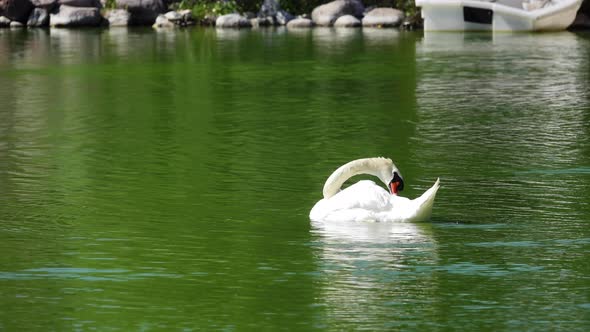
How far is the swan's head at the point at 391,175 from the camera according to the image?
11797mm

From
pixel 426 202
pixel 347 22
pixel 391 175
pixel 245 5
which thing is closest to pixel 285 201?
pixel 391 175

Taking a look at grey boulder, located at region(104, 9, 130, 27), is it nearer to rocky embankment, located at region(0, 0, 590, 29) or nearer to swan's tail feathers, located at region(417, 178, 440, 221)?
rocky embankment, located at region(0, 0, 590, 29)

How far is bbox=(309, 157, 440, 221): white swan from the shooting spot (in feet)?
37.5

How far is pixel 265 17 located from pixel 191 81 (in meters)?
22.5

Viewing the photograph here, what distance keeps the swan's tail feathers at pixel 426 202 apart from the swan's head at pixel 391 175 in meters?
0.38

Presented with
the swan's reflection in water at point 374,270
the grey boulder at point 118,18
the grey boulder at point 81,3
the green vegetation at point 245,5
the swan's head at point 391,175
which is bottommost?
the swan's reflection in water at point 374,270

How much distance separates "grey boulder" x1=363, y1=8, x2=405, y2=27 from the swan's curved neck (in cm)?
3415

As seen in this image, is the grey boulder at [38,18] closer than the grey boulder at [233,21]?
No

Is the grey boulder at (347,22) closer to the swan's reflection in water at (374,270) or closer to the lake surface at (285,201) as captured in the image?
the lake surface at (285,201)

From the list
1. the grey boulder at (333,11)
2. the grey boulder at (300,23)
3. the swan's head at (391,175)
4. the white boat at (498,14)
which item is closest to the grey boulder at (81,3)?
the grey boulder at (300,23)

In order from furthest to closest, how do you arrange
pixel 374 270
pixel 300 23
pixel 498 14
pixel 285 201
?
pixel 300 23
pixel 498 14
pixel 285 201
pixel 374 270

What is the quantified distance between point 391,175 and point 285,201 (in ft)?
4.73

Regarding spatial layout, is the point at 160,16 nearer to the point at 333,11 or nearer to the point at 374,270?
the point at 333,11

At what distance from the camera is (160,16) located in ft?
160
